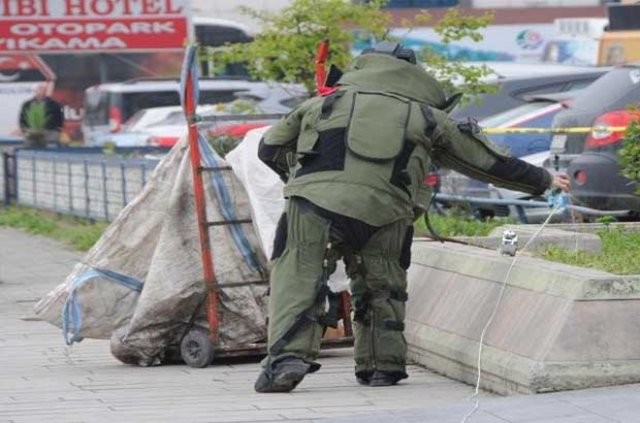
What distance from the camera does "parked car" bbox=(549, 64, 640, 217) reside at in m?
14.1

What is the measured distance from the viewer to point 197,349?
28.9ft

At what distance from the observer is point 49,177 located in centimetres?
2116

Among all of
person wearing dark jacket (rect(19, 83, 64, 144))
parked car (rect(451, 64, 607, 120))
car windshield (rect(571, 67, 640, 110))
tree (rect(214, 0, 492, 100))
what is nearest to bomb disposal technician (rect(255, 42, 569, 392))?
car windshield (rect(571, 67, 640, 110))

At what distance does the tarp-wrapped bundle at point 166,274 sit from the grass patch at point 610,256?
5.22 feet

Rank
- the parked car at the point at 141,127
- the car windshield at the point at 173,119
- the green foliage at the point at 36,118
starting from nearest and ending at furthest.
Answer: the parked car at the point at 141,127 → the car windshield at the point at 173,119 → the green foliage at the point at 36,118

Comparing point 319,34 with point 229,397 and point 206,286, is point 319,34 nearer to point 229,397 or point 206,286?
point 206,286

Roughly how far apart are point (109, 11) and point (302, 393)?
16.8m

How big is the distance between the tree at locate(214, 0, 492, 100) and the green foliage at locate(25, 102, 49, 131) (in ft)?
35.4

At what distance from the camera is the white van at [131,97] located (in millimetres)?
28047

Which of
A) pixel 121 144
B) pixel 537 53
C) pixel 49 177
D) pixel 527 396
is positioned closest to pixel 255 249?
pixel 527 396

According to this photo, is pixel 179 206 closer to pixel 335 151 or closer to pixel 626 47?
pixel 335 151

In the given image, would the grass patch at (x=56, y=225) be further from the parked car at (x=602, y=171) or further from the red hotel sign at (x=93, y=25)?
the parked car at (x=602, y=171)

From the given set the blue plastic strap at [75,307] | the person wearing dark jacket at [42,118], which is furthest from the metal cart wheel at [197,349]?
the person wearing dark jacket at [42,118]

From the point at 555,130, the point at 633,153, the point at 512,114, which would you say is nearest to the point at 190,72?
the point at 633,153
